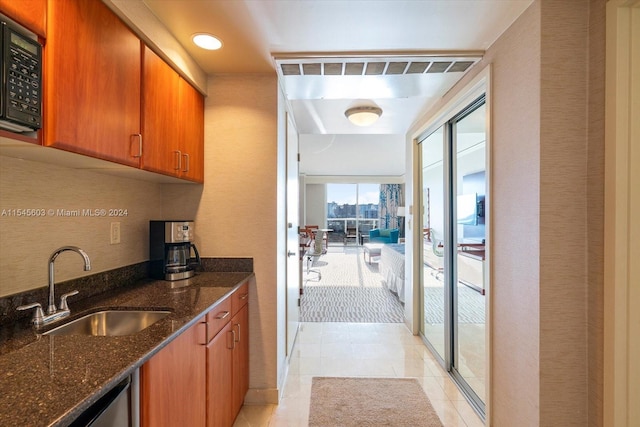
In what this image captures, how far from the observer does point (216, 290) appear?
1.63 m

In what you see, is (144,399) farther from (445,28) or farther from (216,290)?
(445,28)

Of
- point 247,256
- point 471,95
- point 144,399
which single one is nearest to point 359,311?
point 247,256

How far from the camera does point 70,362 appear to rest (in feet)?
2.86

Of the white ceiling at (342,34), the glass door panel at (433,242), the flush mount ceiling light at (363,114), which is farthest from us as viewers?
the flush mount ceiling light at (363,114)

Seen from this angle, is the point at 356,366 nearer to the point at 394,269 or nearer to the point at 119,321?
the point at 119,321

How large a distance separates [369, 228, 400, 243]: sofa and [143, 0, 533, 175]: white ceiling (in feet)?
23.7

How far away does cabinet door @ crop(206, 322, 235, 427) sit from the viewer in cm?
143

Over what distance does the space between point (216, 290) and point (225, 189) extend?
74 centimetres

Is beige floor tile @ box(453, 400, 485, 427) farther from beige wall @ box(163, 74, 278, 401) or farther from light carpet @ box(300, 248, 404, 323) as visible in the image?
light carpet @ box(300, 248, 404, 323)

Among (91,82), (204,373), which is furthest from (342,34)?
(204,373)

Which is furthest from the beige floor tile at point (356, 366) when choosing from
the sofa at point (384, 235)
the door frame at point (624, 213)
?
the sofa at point (384, 235)

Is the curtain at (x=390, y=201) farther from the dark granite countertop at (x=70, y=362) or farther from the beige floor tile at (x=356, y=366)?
the dark granite countertop at (x=70, y=362)

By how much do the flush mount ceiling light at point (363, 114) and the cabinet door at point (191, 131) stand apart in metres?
1.40

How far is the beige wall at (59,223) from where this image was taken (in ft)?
3.82
